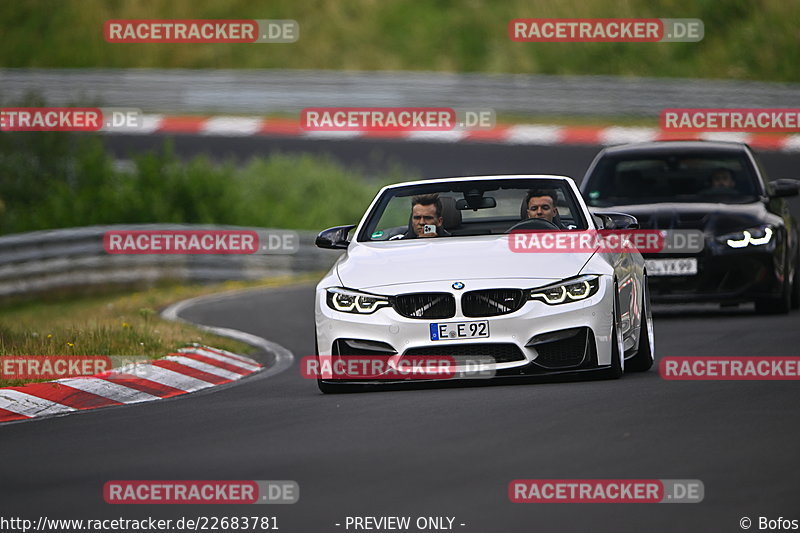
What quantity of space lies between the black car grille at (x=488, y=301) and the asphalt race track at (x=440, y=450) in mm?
475

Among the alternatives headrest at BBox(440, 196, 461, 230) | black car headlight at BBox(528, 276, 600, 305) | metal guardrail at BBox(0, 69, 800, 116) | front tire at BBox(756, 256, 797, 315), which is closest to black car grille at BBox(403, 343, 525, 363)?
black car headlight at BBox(528, 276, 600, 305)

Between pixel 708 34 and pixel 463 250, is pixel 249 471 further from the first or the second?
pixel 708 34

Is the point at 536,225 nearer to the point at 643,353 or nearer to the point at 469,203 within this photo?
the point at 469,203

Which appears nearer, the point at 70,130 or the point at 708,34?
the point at 70,130

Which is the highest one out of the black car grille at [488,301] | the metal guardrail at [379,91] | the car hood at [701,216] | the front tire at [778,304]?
the metal guardrail at [379,91]

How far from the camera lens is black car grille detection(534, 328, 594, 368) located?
10.2 meters

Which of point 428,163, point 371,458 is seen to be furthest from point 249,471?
point 428,163

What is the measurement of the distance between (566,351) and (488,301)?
1.78 feet

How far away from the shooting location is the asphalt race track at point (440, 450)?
21.5 feet

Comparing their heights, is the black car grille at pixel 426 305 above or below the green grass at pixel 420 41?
below

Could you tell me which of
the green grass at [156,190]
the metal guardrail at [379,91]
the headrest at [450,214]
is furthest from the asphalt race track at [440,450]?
the metal guardrail at [379,91]

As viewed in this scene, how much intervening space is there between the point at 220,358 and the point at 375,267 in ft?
11.0

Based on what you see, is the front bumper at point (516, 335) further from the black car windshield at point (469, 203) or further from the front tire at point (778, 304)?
the front tire at point (778, 304)

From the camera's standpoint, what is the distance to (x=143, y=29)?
135ft
